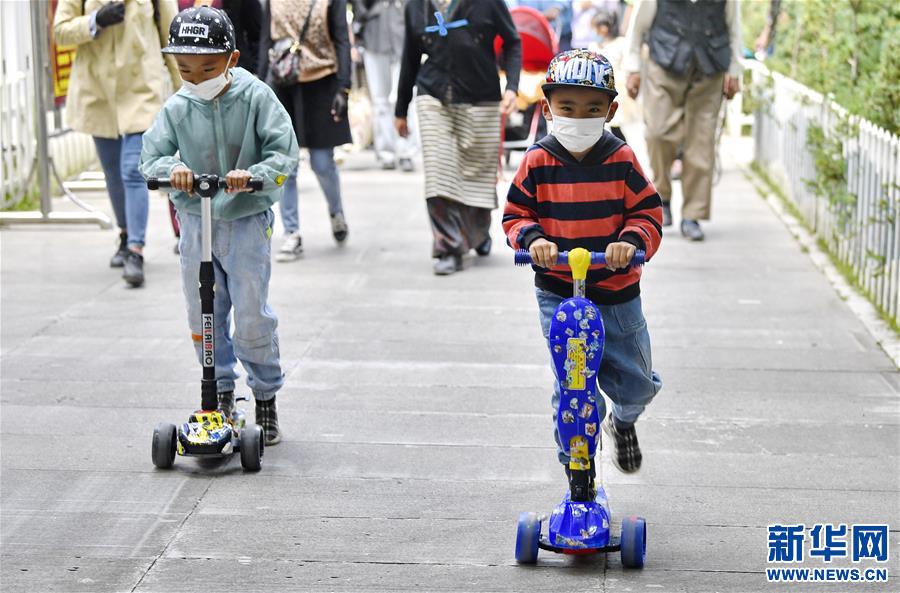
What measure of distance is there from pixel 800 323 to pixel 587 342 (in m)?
4.02

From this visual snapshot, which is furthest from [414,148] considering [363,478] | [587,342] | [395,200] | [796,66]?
[587,342]

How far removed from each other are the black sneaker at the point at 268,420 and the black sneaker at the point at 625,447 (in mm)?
1494

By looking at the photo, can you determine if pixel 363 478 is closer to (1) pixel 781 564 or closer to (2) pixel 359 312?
(1) pixel 781 564

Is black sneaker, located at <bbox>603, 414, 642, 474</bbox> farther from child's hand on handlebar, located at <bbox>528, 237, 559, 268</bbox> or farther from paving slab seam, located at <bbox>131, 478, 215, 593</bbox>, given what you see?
paving slab seam, located at <bbox>131, 478, 215, 593</bbox>

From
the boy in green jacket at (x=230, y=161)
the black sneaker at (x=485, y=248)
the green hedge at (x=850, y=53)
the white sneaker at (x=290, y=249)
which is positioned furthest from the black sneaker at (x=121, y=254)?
the green hedge at (x=850, y=53)

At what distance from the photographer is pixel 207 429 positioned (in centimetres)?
570

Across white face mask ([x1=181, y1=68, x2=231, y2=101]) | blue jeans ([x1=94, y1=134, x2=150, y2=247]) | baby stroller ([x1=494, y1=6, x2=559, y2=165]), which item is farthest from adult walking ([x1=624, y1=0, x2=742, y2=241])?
white face mask ([x1=181, y1=68, x2=231, y2=101])

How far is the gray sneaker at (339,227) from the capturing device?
1058cm

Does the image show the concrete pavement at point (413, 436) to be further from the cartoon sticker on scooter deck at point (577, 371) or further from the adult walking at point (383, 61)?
the adult walking at point (383, 61)

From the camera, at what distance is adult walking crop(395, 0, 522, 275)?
9.46m

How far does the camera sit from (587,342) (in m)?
4.64

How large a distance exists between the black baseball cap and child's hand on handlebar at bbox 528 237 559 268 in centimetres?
167

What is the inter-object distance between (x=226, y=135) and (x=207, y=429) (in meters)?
1.16

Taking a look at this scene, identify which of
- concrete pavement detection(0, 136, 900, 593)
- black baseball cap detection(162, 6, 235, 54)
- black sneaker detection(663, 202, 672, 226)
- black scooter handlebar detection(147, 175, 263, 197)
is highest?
black baseball cap detection(162, 6, 235, 54)
